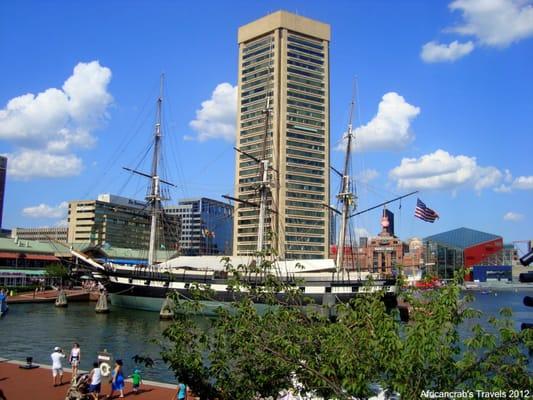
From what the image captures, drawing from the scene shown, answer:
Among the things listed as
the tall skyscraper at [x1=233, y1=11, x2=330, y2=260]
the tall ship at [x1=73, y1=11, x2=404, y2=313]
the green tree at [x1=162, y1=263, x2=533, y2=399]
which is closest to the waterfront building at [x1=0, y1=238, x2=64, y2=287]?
the tall ship at [x1=73, y1=11, x2=404, y2=313]

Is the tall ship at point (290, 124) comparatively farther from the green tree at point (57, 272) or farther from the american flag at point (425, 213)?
the american flag at point (425, 213)

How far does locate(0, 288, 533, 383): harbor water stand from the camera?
35.6 metres

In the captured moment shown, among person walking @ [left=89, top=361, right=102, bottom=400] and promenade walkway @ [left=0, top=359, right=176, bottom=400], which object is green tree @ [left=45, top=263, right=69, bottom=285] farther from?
person walking @ [left=89, top=361, right=102, bottom=400]

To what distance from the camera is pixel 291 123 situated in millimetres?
185750

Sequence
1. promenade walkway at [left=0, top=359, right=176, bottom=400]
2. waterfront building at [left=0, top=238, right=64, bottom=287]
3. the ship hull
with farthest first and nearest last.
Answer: waterfront building at [left=0, top=238, right=64, bottom=287], the ship hull, promenade walkway at [left=0, top=359, right=176, bottom=400]

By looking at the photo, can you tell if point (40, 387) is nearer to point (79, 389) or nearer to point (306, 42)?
point (79, 389)

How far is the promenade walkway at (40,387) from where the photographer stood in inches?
865

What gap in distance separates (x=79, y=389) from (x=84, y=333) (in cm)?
3001

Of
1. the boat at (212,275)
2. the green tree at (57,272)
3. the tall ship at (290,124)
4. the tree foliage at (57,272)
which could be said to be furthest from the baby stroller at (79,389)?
the tall ship at (290,124)

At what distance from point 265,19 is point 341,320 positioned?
19254 centimetres

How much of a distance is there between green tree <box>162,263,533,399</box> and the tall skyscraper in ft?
547

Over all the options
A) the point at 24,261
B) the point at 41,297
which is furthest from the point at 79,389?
the point at 24,261

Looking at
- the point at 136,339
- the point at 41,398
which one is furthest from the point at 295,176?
the point at 41,398

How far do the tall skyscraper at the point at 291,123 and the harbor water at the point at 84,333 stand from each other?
115232 mm
